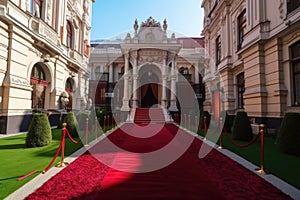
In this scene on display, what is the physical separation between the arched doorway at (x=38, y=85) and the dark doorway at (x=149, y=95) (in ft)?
41.6

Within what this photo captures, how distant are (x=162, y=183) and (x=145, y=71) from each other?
65.1ft

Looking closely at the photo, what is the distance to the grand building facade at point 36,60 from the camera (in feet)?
30.3

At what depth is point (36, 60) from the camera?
1166 cm

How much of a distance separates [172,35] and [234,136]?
17.8 meters

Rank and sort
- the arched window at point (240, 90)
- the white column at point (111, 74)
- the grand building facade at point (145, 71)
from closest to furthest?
the arched window at point (240, 90) → the grand building facade at point (145, 71) → the white column at point (111, 74)

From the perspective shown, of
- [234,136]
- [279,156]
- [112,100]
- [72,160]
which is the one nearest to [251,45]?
[234,136]

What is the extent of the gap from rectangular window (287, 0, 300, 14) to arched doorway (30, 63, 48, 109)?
15.2 metres

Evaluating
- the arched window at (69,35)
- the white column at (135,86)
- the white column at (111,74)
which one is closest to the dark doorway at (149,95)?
the white column at (135,86)

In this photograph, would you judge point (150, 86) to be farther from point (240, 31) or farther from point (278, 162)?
point (278, 162)

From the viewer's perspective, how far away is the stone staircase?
1644 centimetres

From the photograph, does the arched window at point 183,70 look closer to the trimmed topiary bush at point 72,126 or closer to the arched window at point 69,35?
the arched window at point 69,35

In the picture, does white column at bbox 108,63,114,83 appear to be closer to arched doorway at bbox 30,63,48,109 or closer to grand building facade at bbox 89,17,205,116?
grand building facade at bbox 89,17,205,116

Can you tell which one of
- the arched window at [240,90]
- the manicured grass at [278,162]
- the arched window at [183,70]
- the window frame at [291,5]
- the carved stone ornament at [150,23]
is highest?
the carved stone ornament at [150,23]

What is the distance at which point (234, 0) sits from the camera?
14.0 metres
